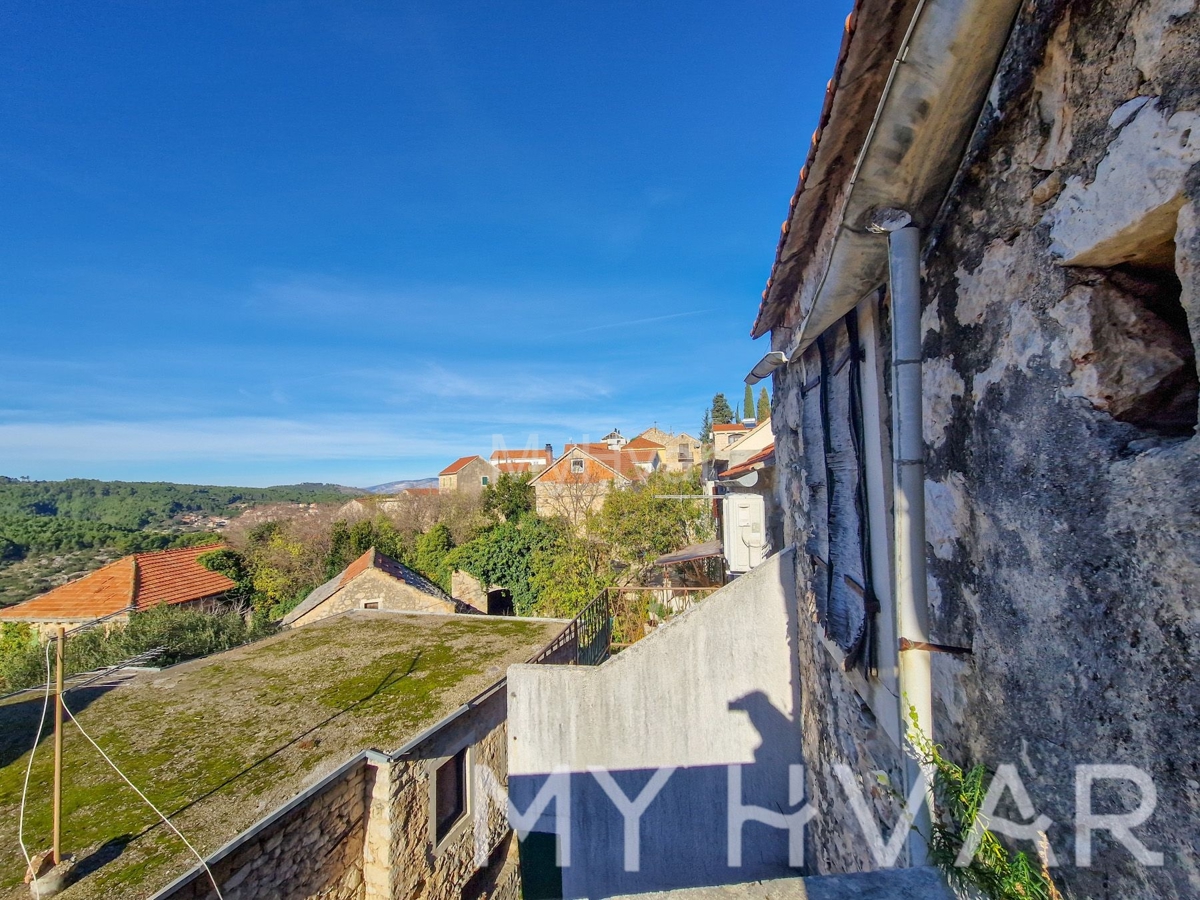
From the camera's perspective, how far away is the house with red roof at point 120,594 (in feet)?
49.5

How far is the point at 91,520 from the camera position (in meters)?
39.8

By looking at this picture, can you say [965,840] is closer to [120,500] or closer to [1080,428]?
[1080,428]

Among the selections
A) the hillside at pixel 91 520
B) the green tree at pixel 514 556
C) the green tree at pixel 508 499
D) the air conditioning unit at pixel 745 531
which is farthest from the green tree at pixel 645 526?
the hillside at pixel 91 520

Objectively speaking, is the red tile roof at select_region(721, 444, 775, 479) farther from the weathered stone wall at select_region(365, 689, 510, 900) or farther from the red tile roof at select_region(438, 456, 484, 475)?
the red tile roof at select_region(438, 456, 484, 475)

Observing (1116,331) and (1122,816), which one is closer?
(1122,816)

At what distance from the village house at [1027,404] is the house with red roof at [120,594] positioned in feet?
60.7

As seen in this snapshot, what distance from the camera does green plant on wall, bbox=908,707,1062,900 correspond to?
4.32 feet

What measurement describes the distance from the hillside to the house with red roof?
819cm

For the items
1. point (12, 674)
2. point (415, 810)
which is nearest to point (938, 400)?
point (415, 810)

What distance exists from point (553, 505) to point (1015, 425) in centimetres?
2404

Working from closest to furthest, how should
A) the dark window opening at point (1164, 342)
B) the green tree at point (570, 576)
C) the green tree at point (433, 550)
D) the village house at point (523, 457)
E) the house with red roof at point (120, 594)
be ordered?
the dark window opening at point (1164, 342) < the house with red roof at point (120, 594) < the green tree at point (570, 576) < the green tree at point (433, 550) < the village house at point (523, 457)

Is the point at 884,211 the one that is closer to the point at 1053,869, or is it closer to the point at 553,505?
the point at 1053,869

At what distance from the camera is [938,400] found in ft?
5.98

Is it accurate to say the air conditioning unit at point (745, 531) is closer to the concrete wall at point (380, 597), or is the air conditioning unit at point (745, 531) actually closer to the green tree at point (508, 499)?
the concrete wall at point (380, 597)
